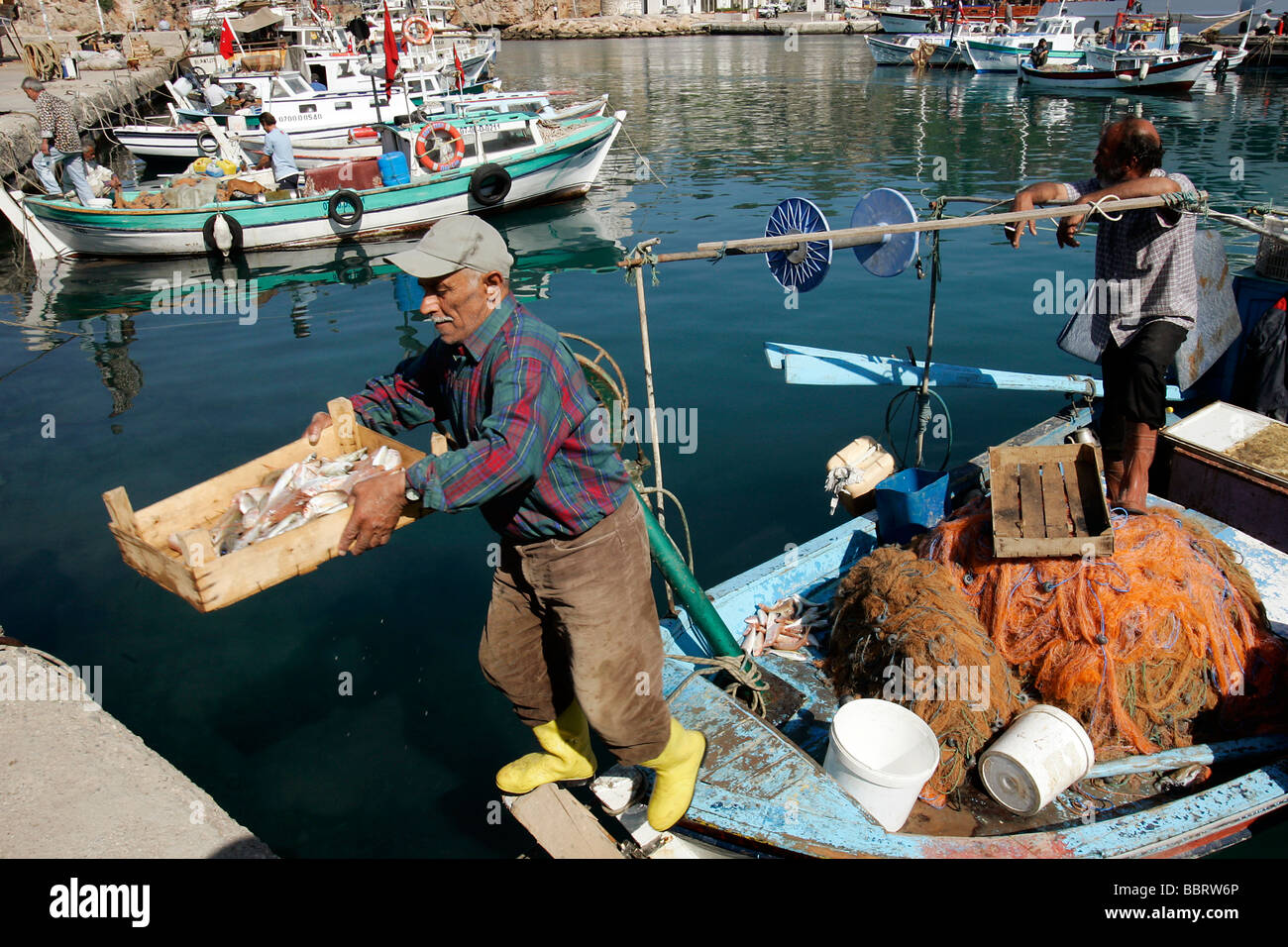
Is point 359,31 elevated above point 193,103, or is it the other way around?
point 359,31

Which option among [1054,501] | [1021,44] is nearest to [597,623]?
[1054,501]

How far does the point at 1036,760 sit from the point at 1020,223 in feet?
9.35

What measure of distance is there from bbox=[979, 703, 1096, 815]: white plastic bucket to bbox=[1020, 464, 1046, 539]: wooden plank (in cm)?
93

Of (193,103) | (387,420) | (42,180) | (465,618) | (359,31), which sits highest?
(359,31)

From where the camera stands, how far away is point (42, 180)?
18.6m

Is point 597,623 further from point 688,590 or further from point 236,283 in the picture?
point 236,283

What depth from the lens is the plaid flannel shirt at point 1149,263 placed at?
4820 mm

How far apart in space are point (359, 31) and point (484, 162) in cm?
1938

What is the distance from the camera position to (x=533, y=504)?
9.59 feet

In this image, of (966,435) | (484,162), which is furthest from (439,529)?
(484,162)

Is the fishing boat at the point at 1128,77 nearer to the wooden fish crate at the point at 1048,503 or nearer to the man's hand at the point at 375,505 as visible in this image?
the wooden fish crate at the point at 1048,503

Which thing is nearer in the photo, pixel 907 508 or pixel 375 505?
pixel 375 505

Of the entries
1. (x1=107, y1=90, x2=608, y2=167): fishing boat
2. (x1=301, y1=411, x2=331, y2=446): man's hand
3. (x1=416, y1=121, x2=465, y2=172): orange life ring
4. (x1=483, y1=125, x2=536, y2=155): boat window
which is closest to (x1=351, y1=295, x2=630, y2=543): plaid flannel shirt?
(x1=301, y1=411, x2=331, y2=446): man's hand
